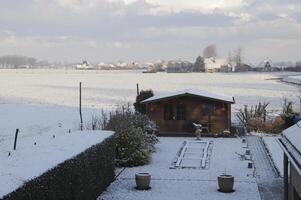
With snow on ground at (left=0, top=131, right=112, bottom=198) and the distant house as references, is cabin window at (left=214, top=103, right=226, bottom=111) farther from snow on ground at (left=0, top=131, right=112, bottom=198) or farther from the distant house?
the distant house

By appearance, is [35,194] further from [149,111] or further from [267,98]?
[267,98]

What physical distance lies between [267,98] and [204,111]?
30.5m

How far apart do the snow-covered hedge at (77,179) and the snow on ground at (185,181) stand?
74 cm

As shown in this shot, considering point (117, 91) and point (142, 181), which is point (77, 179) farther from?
point (117, 91)

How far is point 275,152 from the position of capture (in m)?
27.3

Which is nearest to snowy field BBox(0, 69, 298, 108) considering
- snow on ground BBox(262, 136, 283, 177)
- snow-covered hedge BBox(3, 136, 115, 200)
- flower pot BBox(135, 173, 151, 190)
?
snow on ground BBox(262, 136, 283, 177)

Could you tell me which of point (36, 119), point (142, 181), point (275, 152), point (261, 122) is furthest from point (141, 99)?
point (142, 181)

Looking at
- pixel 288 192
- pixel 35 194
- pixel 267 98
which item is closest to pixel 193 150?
pixel 288 192

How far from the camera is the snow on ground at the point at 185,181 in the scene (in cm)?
1739

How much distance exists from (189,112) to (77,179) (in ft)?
79.5

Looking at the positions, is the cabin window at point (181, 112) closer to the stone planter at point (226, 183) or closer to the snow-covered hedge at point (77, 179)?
the snow-covered hedge at point (77, 179)

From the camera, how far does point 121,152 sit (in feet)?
76.2

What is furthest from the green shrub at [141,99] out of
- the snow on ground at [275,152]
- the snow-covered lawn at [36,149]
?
the snow on ground at [275,152]

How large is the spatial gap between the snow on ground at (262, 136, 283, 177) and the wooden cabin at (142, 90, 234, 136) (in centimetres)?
382
